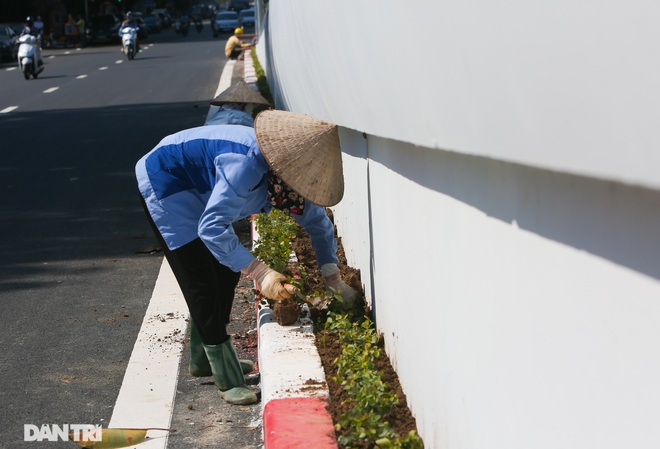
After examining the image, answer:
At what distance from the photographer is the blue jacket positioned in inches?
154

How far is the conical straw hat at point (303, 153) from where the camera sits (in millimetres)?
A: 3934

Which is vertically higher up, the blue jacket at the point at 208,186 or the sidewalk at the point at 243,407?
the blue jacket at the point at 208,186

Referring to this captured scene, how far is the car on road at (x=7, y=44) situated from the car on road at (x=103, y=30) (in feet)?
39.5

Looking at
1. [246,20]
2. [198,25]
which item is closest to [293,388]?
[246,20]

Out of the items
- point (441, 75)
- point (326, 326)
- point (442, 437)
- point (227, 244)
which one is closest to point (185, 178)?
point (227, 244)

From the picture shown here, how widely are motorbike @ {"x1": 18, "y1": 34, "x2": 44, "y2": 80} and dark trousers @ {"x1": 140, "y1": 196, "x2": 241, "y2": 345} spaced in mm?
26253

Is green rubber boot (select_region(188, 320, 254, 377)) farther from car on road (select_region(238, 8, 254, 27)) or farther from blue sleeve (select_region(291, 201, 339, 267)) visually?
car on road (select_region(238, 8, 254, 27))

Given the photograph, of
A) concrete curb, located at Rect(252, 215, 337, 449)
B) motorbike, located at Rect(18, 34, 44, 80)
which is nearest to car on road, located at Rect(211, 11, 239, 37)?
motorbike, located at Rect(18, 34, 44, 80)

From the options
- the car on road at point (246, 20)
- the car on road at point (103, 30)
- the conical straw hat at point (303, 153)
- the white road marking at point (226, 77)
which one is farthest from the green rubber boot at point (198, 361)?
the car on road at point (246, 20)

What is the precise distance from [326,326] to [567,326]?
2874 mm

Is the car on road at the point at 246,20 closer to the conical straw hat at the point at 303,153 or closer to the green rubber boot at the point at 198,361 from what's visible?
the green rubber boot at the point at 198,361

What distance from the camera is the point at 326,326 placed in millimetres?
4652

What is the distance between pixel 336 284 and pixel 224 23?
58520 millimetres

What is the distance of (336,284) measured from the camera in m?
4.80
